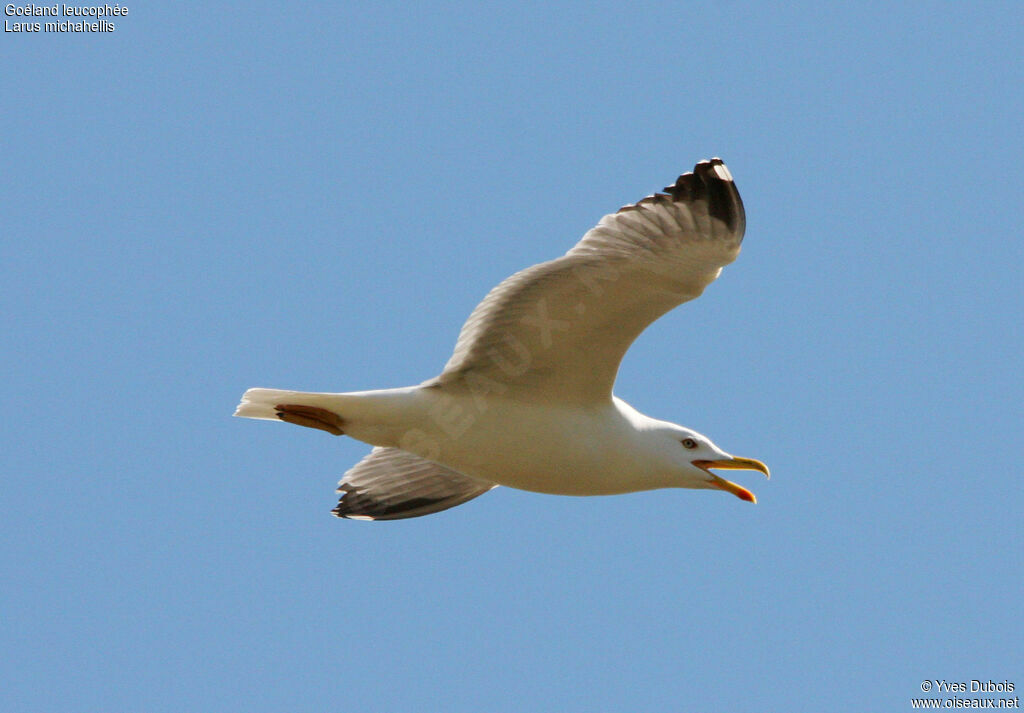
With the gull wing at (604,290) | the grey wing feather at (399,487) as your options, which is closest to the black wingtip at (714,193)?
the gull wing at (604,290)

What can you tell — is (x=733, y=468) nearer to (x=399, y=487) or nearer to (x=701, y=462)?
(x=701, y=462)

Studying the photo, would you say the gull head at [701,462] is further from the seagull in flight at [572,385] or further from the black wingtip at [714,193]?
the black wingtip at [714,193]

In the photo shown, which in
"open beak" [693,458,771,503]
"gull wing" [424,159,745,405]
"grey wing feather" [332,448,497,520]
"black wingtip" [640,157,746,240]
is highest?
"black wingtip" [640,157,746,240]

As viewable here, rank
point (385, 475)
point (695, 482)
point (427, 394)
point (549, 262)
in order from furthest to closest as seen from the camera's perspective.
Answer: point (385, 475), point (695, 482), point (427, 394), point (549, 262)

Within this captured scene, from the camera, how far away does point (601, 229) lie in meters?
8.50

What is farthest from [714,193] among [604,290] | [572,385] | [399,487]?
[399,487]

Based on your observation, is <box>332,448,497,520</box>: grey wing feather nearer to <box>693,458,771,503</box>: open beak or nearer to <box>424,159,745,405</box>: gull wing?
<box>424,159,745,405</box>: gull wing

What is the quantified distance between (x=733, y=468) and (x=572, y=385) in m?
1.31

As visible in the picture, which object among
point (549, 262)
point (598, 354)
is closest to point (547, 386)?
point (598, 354)

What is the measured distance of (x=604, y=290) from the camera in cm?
854

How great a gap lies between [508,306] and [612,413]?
1.15 metres

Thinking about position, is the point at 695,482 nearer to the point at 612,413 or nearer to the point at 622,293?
the point at 612,413

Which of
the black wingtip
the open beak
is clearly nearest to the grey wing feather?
the open beak

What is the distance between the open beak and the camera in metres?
9.60
